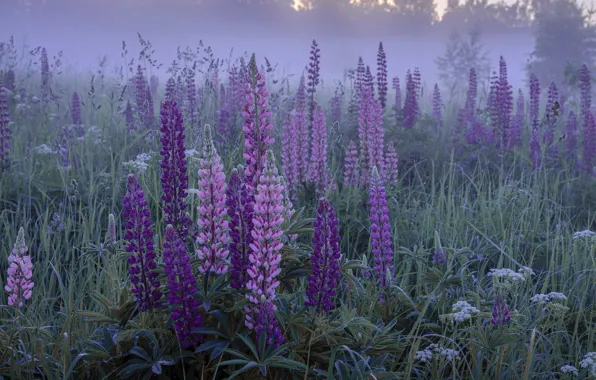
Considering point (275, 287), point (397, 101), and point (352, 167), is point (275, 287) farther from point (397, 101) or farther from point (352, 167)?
point (397, 101)

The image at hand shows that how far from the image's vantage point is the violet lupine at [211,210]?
2.41m

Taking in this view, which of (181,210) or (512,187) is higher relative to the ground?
(181,210)

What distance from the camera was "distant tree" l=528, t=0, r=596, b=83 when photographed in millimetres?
26141

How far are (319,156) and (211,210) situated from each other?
271 centimetres

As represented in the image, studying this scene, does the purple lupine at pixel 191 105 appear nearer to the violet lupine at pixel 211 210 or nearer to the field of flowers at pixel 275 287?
the field of flowers at pixel 275 287

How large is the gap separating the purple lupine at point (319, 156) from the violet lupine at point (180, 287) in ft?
8.89

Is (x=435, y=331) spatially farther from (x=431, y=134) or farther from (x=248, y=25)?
(x=248, y=25)

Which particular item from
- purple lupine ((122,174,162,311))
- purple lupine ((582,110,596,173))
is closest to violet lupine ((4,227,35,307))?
purple lupine ((122,174,162,311))

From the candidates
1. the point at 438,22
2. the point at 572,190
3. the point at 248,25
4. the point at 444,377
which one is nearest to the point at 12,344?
the point at 444,377

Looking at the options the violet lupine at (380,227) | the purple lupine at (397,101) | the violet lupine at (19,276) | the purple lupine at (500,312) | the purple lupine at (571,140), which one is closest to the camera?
the violet lupine at (19,276)

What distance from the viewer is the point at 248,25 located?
254 ft

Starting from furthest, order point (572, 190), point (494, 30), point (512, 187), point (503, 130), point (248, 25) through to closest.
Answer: point (248, 25), point (494, 30), point (503, 130), point (572, 190), point (512, 187)

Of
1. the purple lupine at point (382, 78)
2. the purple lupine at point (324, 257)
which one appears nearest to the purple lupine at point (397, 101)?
the purple lupine at point (382, 78)

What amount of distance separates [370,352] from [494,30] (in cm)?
7167
